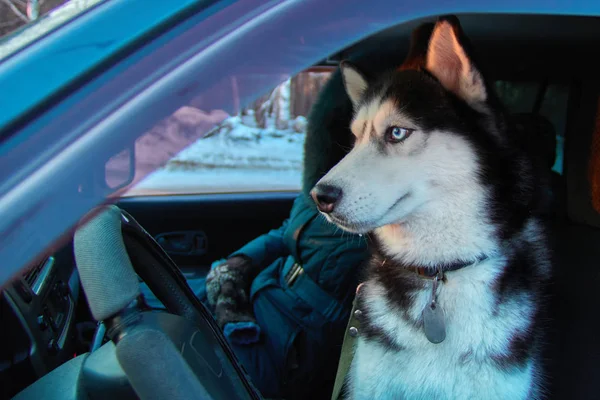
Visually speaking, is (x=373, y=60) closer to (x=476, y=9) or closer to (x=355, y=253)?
(x=355, y=253)

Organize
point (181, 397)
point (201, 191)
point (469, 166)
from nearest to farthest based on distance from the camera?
1. point (181, 397)
2. point (469, 166)
3. point (201, 191)

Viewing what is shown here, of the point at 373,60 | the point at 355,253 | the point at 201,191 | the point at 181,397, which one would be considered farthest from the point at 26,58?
the point at 201,191

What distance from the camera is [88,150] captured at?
730 mm

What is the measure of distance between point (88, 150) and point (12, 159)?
10 centimetres

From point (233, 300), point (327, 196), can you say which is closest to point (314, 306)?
point (233, 300)

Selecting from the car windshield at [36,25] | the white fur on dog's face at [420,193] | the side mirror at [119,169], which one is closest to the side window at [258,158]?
the white fur on dog's face at [420,193]

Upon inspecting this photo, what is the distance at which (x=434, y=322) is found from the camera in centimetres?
150

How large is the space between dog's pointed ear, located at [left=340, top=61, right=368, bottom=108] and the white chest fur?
749 millimetres

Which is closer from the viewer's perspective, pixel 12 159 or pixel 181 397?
pixel 12 159

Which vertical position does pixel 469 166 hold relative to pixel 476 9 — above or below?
below

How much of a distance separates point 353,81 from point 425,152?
18.9 inches

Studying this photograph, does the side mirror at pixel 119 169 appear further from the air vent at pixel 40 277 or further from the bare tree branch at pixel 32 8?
the air vent at pixel 40 277

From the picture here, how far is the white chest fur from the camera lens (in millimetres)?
1473

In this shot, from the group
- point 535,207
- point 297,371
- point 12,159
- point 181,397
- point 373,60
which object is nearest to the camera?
point 12,159
